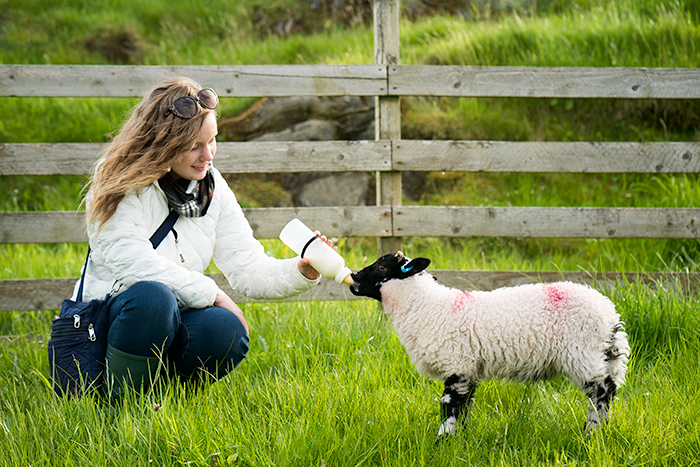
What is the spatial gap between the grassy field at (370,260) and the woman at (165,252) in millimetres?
187

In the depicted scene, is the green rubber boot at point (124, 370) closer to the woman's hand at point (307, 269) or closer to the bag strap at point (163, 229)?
the bag strap at point (163, 229)

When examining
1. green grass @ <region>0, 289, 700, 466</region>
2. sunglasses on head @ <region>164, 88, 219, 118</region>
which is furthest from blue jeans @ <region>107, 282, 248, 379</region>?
sunglasses on head @ <region>164, 88, 219, 118</region>

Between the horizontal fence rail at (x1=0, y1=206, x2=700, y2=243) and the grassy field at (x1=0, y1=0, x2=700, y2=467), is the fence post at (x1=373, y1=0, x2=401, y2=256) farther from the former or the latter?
the grassy field at (x1=0, y1=0, x2=700, y2=467)

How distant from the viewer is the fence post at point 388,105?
12.0 feet

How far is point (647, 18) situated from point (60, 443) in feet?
21.2

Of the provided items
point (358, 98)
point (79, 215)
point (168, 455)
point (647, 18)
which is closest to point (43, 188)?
point (79, 215)

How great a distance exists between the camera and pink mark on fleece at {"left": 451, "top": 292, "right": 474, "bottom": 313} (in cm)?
218

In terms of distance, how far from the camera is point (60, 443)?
2.12m

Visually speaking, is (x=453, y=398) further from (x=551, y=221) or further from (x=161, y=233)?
Result: (x=551, y=221)

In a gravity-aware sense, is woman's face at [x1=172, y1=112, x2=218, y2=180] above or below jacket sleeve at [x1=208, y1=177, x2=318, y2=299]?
above

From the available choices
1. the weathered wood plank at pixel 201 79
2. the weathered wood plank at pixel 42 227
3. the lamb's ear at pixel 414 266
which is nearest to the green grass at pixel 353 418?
the lamb's ear at pixel 414 266

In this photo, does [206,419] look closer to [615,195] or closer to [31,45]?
[615,195]

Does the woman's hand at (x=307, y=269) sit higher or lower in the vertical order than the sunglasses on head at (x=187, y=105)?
lower

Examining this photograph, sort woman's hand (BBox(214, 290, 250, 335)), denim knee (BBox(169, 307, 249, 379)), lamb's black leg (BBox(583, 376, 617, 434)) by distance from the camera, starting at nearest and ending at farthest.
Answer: lamb's black leg (BBox(583, 376, 617, 434))
denim knee (BBox(169, 307, 249, 379))
woman's hand (BBox(214, 290, 250, 335))
